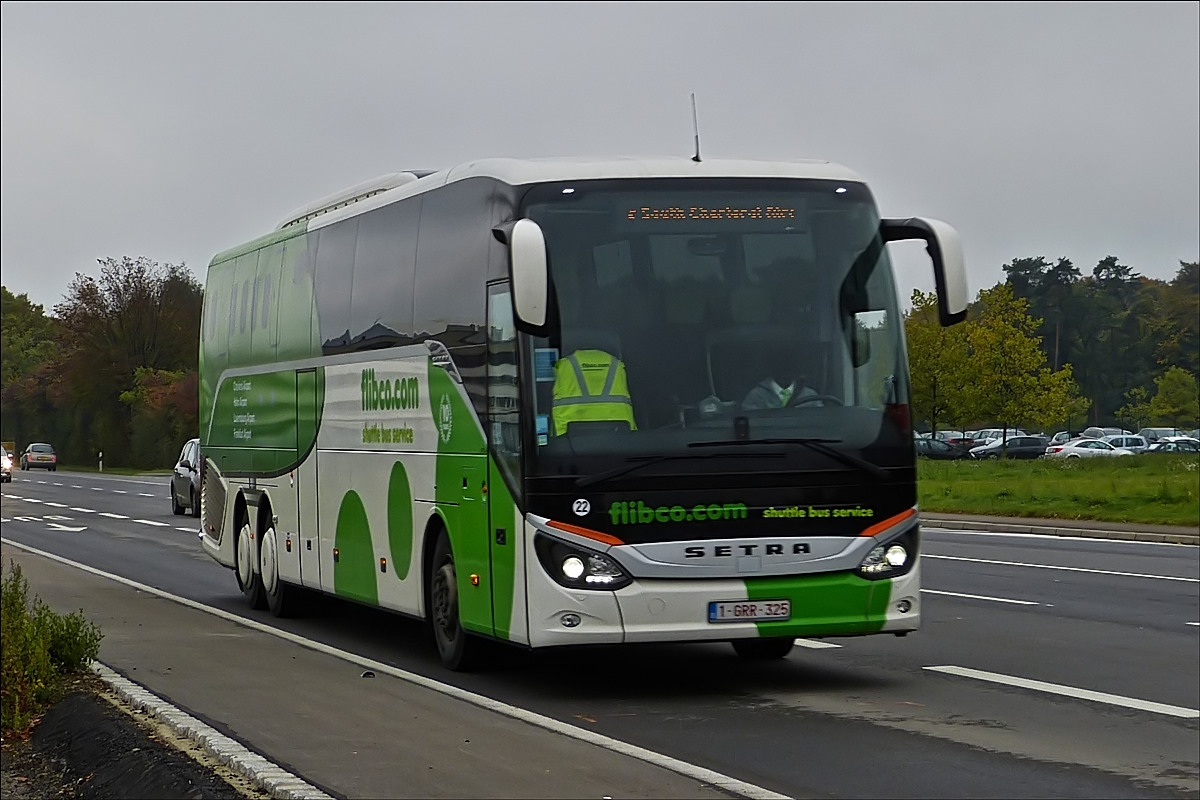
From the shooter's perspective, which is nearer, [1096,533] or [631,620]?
[631,620]

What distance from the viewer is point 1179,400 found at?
97.9 m

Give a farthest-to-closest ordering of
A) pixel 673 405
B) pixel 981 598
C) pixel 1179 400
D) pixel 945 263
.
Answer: pixel 1179 400, pixel 981 598, pixel 945 263, pixel 673 405

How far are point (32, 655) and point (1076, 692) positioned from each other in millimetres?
6302

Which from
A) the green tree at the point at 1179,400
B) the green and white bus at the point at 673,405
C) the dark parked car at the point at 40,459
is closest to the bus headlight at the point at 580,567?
the green and white bus at the point at 673,405

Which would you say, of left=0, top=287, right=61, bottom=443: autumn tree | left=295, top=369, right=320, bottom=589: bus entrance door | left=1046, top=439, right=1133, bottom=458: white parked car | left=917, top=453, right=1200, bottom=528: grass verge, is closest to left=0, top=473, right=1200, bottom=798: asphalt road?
left=295, top=369, right=320, bottom=589: bus entrance door

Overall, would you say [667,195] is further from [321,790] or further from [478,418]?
[321,790]

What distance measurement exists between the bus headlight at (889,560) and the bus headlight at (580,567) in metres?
1.48

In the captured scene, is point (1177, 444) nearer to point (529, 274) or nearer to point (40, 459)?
point (40, 459)

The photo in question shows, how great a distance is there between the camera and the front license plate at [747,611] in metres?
11.0

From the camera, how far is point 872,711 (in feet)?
35.0

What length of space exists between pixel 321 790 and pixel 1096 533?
913 inches

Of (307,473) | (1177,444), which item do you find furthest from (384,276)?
(1177,444)

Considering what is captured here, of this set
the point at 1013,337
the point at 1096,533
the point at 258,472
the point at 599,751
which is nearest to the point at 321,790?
the point at 599,751

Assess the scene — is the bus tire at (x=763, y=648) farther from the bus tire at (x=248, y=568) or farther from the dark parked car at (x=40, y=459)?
the dark parked car at (x=40, y=459)
